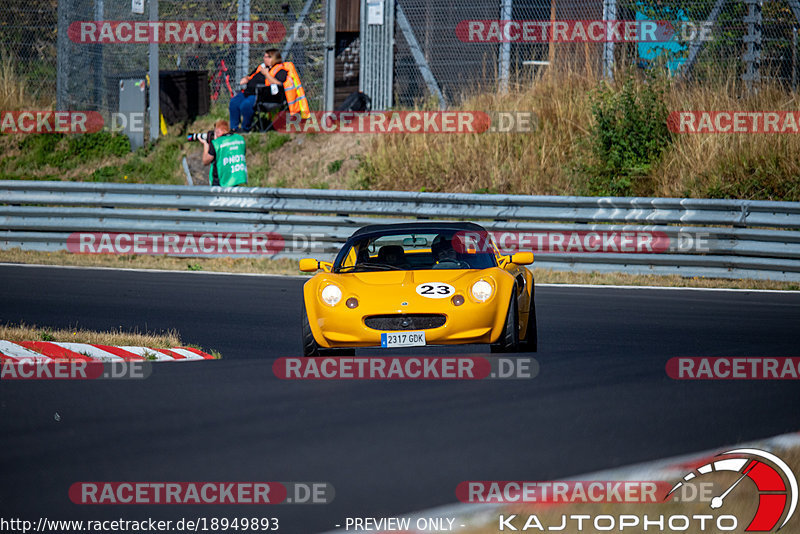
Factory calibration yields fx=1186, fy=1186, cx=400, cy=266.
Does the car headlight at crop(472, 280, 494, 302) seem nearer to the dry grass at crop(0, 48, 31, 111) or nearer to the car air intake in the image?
the car air intake

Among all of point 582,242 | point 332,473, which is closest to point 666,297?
point 582,242

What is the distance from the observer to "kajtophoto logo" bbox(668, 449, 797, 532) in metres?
4.87

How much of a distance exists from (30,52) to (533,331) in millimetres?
19353

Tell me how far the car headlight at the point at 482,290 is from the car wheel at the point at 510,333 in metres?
0.20

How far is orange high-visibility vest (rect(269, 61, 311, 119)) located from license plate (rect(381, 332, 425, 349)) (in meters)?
14.2

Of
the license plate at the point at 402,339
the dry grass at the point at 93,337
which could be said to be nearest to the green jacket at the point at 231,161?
the dry grass at the point at 93,337

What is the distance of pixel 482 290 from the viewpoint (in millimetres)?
8992

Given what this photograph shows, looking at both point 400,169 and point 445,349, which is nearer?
point 445,349

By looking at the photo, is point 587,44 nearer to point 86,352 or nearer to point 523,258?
point 523,258

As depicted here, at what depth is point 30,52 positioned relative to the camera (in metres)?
25.9

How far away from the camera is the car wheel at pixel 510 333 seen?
9.06 m

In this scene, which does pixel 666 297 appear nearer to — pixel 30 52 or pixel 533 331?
pixel 533 331

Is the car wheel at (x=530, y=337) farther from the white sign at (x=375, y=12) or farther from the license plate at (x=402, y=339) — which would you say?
the white sign at (x=375, y=12)

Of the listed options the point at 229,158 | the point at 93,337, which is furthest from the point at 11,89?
the point at 93,337
